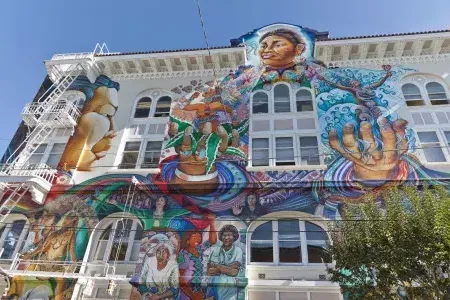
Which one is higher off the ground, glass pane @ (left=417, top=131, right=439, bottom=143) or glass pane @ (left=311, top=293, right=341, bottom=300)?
glass pane @ (left=417, top=131, right=439, bottom=143)

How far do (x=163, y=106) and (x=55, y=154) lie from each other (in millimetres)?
5825

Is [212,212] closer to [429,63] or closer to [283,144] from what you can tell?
[283,144]

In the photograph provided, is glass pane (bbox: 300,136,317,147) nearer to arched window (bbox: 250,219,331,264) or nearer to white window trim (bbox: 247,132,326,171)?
white window trim (bbox: 247,132,326,171)

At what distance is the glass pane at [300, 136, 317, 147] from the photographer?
16625 millimetres

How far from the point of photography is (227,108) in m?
18.1

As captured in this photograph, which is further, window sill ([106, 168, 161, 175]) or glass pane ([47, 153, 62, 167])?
glass pane ([47, 153, 62, 167])

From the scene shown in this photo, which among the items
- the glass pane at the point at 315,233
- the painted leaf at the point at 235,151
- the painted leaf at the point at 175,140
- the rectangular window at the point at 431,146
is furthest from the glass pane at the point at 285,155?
the rectangular window at the point at 431,146

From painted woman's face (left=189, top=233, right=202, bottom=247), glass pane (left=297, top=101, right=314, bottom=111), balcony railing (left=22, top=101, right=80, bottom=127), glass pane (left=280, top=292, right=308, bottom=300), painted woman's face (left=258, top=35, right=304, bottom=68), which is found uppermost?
painted woman's face (left=258, top=35, right=304, bottom=68)

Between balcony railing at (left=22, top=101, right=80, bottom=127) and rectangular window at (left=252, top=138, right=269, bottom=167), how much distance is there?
908cm

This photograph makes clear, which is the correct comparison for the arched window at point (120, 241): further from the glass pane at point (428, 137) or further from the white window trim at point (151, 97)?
the glass pane at point (428, 137)

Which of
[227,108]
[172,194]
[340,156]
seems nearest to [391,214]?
[340,156]

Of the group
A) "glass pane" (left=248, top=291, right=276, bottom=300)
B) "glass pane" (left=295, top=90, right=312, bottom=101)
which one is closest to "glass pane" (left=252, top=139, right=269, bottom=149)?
"glass pane" (left=295, top=90, right=312, bottom=101)

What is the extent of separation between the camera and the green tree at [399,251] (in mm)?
8609

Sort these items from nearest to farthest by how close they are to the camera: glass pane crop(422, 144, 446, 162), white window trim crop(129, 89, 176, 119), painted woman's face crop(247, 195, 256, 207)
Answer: painted woman's face crop(247, 195, 256, 207) → glass pane crop(422, 144, 446, 162) → white window trim crop(129, 89, 176, 119)
